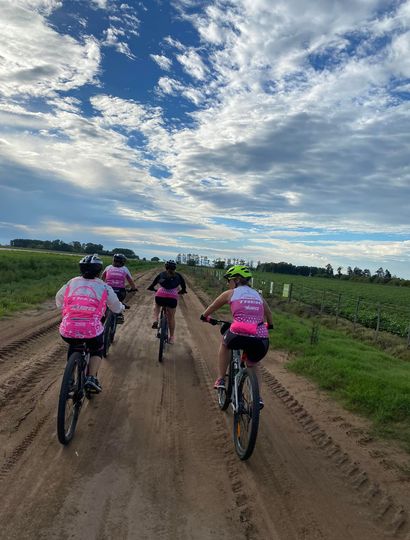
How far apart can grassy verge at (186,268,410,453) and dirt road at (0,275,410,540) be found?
36 centimetres

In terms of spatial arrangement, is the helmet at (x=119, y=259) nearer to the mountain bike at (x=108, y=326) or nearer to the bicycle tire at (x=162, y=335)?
the mountain bike at (x=108, y=326)

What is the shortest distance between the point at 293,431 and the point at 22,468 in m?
3.19

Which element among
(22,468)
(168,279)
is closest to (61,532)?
(22,468)

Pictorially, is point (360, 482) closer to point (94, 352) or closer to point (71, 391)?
point (71, 391)

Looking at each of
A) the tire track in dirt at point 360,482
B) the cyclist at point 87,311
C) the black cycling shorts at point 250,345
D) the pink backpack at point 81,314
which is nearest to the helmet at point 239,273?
the black cycling shorts at point 250,345

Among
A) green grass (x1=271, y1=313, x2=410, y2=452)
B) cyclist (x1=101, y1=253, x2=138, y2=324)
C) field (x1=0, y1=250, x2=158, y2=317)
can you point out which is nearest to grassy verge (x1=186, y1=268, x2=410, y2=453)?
green grass (x1=271, y1=313, x2=410, y2=452)

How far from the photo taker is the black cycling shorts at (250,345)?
4.98 meters

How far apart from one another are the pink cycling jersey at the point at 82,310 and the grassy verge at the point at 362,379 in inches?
150

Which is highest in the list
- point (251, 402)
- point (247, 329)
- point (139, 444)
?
point (247, 329)

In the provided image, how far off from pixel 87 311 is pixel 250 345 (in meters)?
1.92

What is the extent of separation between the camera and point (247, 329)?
4.96m

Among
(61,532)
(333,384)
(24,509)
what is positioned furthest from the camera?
(333,384)

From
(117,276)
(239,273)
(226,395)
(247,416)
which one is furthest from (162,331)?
(247,416)

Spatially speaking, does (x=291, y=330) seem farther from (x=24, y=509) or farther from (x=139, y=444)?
Answer: (x=24, y=509)
